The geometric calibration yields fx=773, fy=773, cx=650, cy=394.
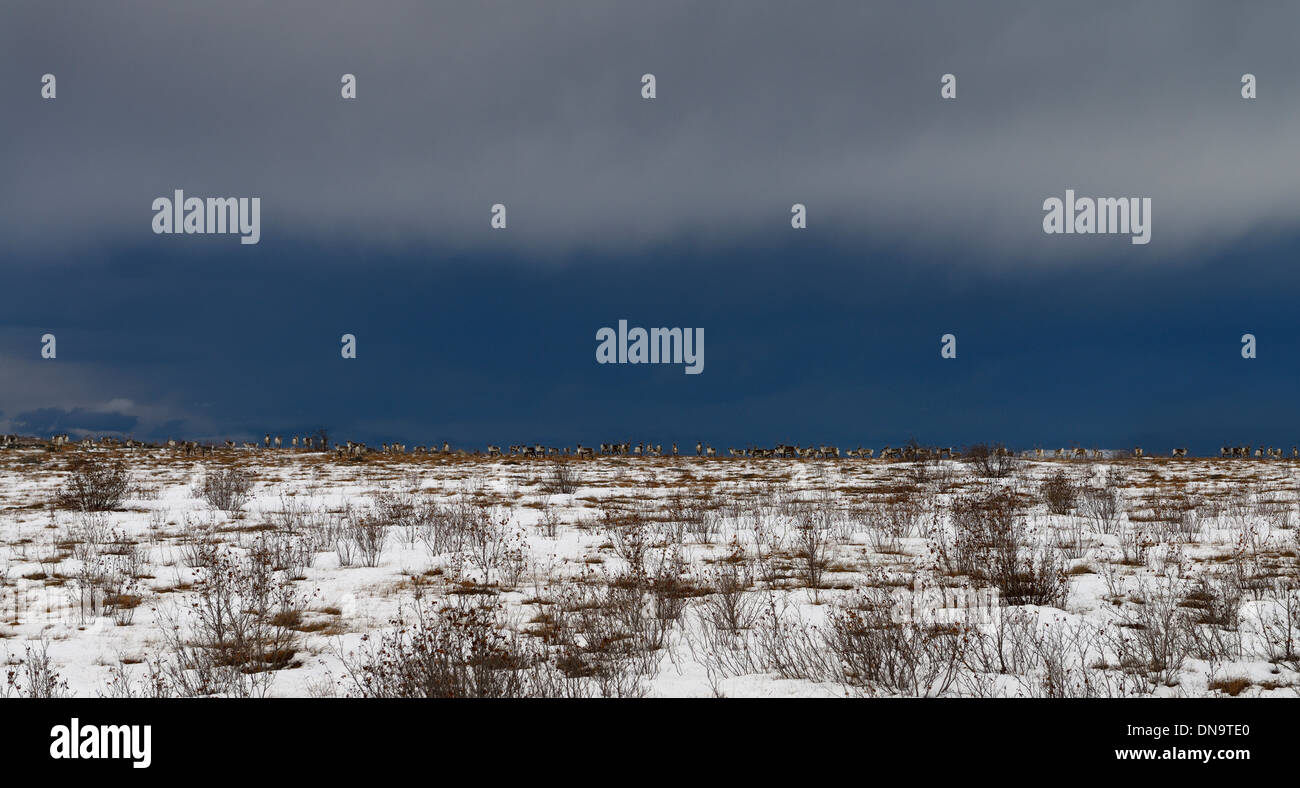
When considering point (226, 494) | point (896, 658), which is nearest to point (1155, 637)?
point (896, 658)

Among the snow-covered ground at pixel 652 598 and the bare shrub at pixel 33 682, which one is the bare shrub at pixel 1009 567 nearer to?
the snow-covered ground at pixel 652 598

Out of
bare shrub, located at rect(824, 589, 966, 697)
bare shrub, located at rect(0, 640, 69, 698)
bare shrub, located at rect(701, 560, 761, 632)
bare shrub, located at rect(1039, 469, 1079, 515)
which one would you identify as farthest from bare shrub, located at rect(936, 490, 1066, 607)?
bare shrub, located at rect(0, 640, 69, 698)

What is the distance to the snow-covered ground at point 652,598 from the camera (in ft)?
19.4

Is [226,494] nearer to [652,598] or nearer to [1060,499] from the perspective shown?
[652,598]

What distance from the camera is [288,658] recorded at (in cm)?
677

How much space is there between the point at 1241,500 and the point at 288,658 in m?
20.0

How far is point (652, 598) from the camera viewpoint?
877 cm

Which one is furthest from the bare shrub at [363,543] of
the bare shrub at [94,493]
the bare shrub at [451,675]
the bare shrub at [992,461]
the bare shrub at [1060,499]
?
the bare shrub at [992,461]

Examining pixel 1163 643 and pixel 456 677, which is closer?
pixel 456 677

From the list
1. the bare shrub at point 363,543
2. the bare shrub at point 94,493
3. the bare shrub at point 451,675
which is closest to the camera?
the bare shrub at point 451,675

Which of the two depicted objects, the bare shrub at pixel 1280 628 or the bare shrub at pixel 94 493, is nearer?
the bare shrub at pixel 1280 628

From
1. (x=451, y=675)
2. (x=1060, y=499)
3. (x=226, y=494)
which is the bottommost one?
(x=1060, y=499)
